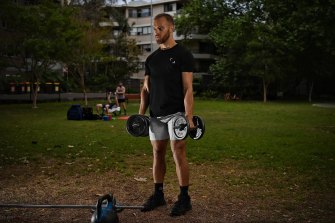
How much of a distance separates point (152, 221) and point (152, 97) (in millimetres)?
1465

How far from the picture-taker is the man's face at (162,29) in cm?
504

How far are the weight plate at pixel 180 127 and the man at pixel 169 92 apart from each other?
0.06m

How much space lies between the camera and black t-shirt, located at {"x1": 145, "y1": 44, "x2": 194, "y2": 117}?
199 inches

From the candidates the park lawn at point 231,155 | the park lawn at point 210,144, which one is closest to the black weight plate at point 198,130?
the park lawn at point 231,155

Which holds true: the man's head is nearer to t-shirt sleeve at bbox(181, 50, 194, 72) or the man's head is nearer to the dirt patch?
t-shirt sleeve at bbox(181, 50, 194, 72)

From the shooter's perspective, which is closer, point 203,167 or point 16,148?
point 203,167

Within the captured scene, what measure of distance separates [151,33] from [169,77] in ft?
197

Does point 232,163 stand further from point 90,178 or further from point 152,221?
point 152,221

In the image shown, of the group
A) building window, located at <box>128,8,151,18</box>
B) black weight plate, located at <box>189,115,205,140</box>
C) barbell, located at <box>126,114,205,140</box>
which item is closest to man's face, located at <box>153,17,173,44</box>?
barbell, located at <box>126,114,205,140</box>

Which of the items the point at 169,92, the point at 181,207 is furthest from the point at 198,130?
the point at 181,207

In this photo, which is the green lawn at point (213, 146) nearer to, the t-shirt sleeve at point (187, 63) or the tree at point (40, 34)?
the t-shirt sleeve at point (187, 63)

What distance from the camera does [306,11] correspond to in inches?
523

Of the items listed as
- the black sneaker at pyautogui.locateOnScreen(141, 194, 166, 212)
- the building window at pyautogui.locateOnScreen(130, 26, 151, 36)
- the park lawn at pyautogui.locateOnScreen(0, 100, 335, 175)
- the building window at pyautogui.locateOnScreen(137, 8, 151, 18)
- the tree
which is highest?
the building window at pyautogui.locateOnScreen(137, 8, 151, 18)

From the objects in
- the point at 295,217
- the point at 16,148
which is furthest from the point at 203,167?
the point at 16,148
